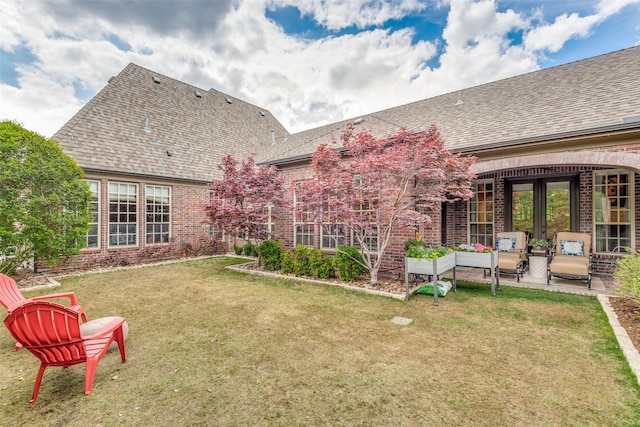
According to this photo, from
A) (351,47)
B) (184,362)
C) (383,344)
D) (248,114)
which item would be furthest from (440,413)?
(248,114)

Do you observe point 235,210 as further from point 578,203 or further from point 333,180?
point 578,203

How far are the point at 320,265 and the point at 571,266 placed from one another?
5858 millimetres

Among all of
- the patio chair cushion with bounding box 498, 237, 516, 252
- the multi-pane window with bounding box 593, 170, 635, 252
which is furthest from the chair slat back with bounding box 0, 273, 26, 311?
the multi-pane window with bounding box 593, 170, 635, 252

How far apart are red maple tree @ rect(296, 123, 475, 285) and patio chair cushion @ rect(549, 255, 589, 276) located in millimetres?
2579

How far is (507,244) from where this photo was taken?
25.9 ft

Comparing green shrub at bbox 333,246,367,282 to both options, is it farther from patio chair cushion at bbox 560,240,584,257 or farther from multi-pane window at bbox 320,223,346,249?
patio chair cushion at bbox 560,240,584,257

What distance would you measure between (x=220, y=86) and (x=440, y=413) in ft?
64.5

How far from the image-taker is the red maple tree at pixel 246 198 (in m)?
8.48

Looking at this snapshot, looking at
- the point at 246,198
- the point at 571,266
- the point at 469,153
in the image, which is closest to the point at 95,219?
the point at 246,198

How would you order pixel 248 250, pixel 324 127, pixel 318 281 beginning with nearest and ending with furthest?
1. pixel 318 281
2. pixel 248 250
3. pixel 324 127

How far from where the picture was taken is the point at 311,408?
2.48 metres

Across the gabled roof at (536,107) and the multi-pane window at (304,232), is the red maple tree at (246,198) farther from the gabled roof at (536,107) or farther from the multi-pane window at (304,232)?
the gabled roof at (536,107)

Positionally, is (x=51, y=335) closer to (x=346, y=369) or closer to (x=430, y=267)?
(x=346, y=369)

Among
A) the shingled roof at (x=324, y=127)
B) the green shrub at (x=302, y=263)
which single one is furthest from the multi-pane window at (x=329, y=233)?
the shingled roof at (x=324, y=127)
